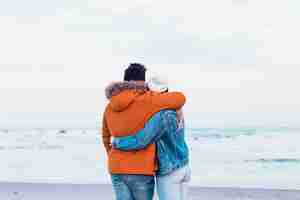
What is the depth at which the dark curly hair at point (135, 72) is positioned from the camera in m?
3.68

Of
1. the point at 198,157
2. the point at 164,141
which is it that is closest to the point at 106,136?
the point at 164,141

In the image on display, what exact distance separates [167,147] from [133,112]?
0.29m

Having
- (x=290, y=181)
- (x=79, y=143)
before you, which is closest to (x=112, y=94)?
(x=290, y=181)

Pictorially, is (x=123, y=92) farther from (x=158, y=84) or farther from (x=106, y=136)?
(x=106, y=136)

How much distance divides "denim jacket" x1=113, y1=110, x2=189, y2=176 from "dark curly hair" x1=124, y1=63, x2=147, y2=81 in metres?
0.28

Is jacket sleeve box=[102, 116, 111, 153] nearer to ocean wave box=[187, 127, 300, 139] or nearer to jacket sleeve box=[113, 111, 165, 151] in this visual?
Answer: jacket sleeve box=[113, 111, 165, 151]

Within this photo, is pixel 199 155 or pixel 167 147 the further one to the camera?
pixel 199 155

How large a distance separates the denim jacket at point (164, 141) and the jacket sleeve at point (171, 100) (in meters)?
0.04

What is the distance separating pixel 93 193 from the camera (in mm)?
8242

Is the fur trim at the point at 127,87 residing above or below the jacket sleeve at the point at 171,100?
above

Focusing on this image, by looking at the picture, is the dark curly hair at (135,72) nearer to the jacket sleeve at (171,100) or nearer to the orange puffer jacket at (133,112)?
the orange puffer jacket at (133,112)

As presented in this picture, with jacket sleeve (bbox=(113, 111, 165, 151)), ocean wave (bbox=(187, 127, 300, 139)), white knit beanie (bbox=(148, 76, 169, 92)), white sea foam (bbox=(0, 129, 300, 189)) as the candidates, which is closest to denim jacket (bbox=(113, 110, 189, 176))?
jacket sleeve (bbox=(113, 111, 165, 151))

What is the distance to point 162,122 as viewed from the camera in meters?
3.53

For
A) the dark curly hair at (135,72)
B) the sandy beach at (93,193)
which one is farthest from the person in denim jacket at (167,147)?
the sandy beach at (93,193)
